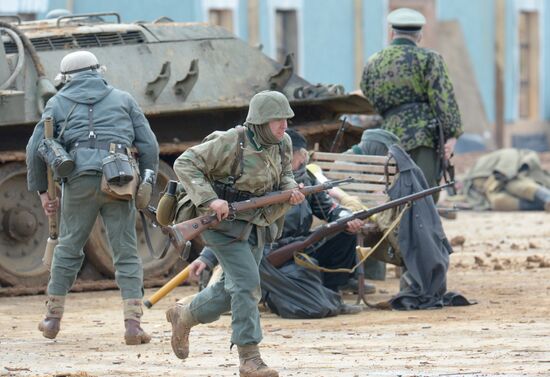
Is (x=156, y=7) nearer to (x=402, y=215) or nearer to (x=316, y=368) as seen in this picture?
(x=402, y=215)

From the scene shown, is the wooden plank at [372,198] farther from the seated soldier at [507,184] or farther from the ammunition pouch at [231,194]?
the seated soldier at [507,184]

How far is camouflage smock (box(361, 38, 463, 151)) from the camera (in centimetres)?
1336

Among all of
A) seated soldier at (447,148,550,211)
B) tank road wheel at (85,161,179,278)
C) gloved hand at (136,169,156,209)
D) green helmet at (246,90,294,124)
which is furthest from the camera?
seated soldier at (447,148,550,211)

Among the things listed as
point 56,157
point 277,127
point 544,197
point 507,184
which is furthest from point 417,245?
point 507,184

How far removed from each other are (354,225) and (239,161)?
2.76 metres

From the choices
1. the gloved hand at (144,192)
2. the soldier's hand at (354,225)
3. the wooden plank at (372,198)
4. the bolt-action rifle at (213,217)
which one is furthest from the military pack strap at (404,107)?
the bolt-action rifle at (213,217)

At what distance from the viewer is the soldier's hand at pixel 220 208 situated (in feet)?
30.5

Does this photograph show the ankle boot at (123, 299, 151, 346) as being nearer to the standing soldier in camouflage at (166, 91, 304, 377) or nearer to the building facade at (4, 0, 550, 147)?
the standing soldier in camouflage at (166, 91, 304, 377)

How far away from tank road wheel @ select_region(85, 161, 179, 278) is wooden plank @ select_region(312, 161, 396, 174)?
221 centimetres

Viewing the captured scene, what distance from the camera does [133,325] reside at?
10984 millimetres

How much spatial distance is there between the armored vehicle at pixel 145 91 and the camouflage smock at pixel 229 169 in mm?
4967

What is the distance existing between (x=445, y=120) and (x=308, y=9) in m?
16.7

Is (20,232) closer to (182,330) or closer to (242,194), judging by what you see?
(182,330)

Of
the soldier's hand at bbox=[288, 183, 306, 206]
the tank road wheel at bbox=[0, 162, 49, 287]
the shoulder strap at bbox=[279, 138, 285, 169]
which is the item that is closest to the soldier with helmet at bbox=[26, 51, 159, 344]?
the shoulder strap at bbox=[279, 138, 285, 169]
